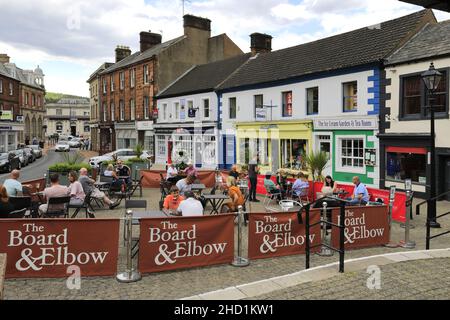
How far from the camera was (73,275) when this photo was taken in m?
6.62

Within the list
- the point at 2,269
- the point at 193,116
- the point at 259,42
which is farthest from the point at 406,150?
the point at 193,116

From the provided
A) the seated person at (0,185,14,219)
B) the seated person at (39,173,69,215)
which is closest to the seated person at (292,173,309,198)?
the seated person at (39,173,69,215)

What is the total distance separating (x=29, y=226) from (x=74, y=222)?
0.74m

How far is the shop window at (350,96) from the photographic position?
778 inches

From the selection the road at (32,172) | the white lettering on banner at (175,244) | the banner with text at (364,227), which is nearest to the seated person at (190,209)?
the white lettering on banner at (175,244)

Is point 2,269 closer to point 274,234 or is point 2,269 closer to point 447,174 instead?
point 274,234

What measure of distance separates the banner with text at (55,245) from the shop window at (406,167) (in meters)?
14.7

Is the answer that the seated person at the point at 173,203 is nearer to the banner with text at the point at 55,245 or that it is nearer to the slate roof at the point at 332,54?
the banner with text at the point at 55,245

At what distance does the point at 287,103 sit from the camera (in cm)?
2409

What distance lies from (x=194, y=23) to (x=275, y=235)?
3485 cm

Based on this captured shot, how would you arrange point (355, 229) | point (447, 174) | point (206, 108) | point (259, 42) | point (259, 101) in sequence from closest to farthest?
point (355, 229), point (447, 174), point (259, 101), point (259, 42), point (206, 108)

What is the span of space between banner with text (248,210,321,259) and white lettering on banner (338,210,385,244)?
83 cm

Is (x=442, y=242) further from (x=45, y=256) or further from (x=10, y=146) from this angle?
(x=10, y=146)
